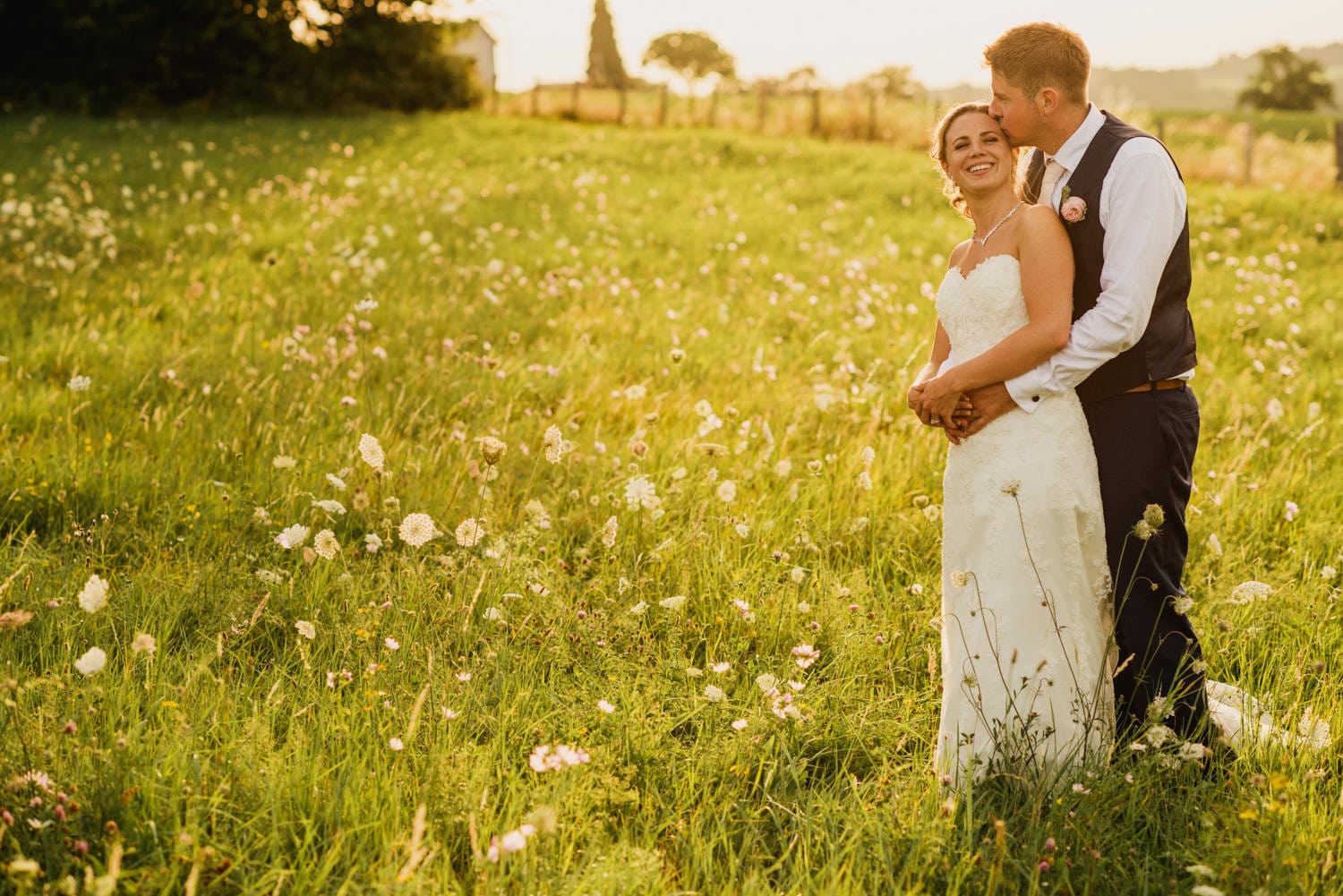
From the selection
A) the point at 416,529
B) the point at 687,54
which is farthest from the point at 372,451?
the point at 687,54

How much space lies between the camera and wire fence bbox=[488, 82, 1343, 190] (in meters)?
18.5

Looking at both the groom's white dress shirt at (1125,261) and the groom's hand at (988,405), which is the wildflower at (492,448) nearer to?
the groom's hand at (988,405)

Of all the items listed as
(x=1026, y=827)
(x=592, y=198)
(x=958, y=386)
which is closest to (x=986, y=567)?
(x=958, y=386)

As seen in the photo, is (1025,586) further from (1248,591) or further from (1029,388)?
(1248,591)

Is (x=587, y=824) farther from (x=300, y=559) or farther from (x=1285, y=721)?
(x=1285, y=721)

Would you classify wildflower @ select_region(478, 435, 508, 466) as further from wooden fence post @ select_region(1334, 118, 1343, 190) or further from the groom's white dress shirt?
wooden fence post @ select_region(1334, 118, 1343, 190)

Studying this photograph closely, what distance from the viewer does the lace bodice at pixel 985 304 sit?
3.05m

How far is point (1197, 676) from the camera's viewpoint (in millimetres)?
3092

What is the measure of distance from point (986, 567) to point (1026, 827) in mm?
749

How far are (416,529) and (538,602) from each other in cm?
50

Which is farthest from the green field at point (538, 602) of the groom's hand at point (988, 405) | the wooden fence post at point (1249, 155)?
the wooden fence post at point (1249, 155)

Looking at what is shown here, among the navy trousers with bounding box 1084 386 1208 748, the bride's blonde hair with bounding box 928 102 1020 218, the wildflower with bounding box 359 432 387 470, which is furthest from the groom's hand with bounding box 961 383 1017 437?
the wildflower with bounding box 359 432 387 470

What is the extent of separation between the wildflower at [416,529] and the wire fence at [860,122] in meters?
11.7

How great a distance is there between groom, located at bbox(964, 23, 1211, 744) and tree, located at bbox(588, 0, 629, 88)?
220ft
